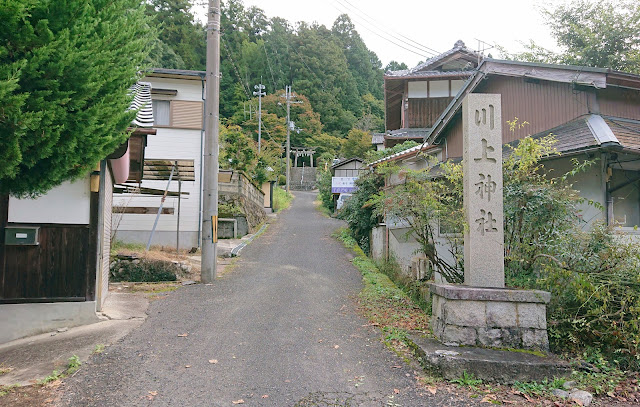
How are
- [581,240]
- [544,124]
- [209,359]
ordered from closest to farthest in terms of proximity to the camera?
[209,359], [581,240], [544,124]

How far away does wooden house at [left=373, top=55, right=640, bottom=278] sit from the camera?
7.84m

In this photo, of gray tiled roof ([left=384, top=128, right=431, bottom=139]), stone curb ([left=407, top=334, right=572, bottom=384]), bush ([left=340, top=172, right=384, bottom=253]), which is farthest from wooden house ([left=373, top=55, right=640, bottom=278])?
gray tiled roof ([left=384, top=128, right=431, bottom=139])

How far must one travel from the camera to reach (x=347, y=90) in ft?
180

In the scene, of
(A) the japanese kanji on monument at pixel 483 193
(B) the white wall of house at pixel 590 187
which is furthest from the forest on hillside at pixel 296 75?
(A) the japanese kanji on monument at pixel 483 193

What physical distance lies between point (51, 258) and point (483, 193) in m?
6.90

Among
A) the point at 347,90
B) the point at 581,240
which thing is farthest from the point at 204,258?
the point at 347,90

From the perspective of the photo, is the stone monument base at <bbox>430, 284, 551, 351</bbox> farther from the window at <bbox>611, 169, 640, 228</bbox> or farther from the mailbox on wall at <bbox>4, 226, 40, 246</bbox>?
the mailbox on wall at <bbox>4, 226, 40, 246</bbox>

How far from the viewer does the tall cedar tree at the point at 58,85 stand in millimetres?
4539

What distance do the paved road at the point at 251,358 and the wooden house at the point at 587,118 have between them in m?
4.37

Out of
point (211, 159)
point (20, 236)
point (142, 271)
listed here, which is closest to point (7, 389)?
point (20, 236)

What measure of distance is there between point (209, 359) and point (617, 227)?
6.10 meters

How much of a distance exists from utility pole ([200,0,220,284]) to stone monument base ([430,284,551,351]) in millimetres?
7319

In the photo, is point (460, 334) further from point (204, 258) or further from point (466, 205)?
point (204, 258)

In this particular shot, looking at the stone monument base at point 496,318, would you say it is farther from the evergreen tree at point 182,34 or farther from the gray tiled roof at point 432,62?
the evergreen tree at point 182,34
